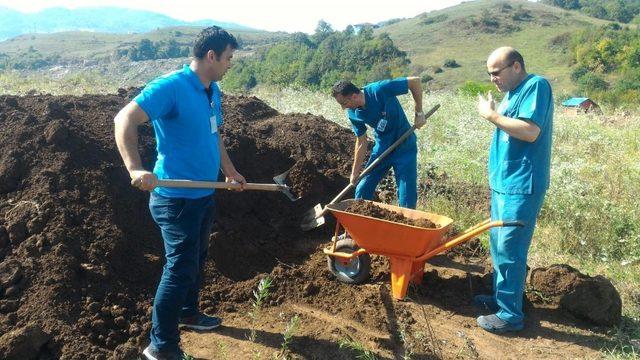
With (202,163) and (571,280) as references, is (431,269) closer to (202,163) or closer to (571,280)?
(571,280)

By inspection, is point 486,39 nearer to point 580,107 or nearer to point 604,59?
point 604,59

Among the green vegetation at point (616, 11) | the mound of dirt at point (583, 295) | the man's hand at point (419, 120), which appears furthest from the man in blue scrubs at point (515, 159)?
the green vegetation at point (616, 11)

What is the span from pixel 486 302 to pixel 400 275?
755mm

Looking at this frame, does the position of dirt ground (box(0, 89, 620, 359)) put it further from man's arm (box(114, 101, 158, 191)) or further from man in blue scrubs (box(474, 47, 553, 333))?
man's arm (box(114, 101, 158, 191))

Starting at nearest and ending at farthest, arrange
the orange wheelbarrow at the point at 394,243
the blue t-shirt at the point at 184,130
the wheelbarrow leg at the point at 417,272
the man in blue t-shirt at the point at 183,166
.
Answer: the blue t-shirt at the point at 184,130, the man in blue t-shirt at the point at 183,166, the orange wheelbarrow at the point at 394,243, the wheelbarrow leg at the point at 417,272

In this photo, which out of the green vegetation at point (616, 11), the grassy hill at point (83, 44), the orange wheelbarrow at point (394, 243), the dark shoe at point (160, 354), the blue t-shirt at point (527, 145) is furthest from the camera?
the grassy hill at point (83, 44)

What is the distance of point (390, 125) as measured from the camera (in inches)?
190

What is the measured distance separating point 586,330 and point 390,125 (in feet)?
7.57

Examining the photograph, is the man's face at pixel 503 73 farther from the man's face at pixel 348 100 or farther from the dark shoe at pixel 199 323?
the dark shoe at pixel 199 323

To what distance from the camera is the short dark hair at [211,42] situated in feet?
10.2

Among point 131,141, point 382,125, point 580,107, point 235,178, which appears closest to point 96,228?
point 235,178

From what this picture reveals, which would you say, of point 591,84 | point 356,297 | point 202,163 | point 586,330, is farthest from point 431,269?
point 591,84

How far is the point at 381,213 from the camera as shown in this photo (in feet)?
13.8

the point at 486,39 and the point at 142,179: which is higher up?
the point at 142,179
